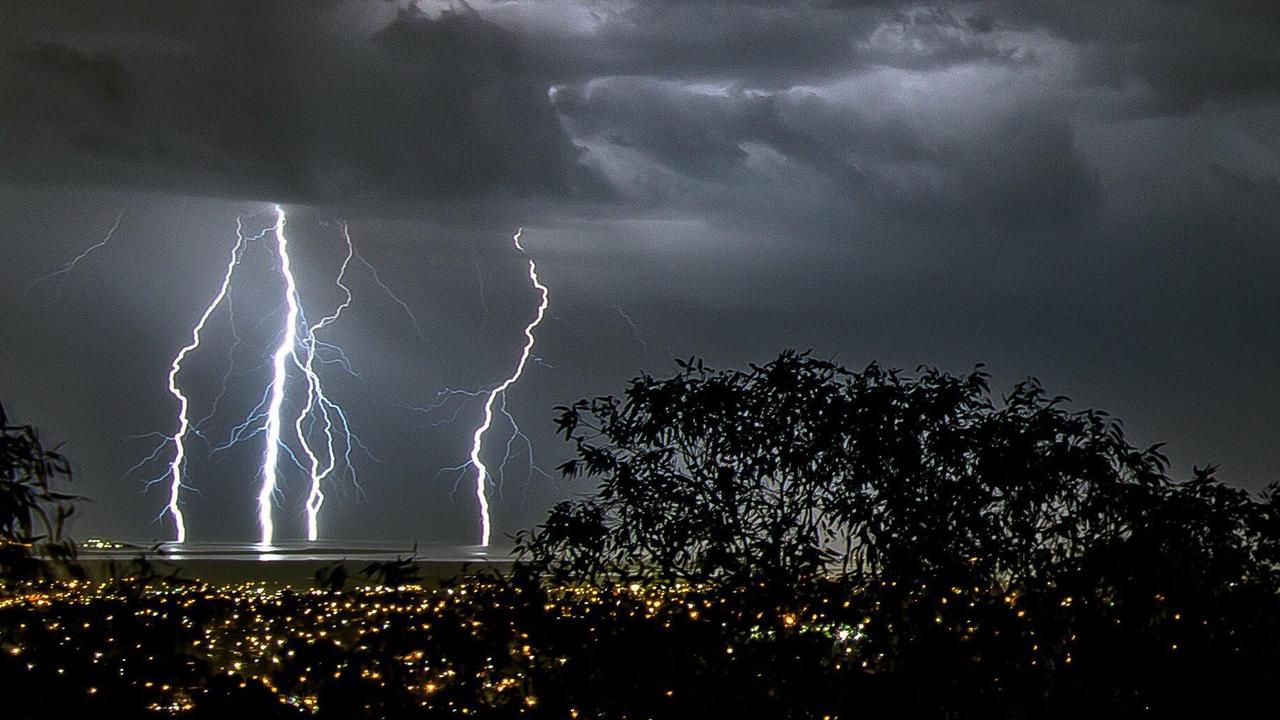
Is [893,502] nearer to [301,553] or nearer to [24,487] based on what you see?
[24,487]

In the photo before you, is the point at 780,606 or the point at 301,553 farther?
the point at 301,553

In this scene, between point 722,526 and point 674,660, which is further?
point 722,526

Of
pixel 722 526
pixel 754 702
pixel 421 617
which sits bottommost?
pixel 754 702

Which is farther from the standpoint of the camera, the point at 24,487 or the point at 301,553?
the point at 301,553

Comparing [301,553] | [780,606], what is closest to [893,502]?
[780,606]

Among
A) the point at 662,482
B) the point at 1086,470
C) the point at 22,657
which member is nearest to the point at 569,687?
the point at 22,657

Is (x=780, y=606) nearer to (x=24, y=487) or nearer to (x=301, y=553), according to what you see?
(x=24, y=487)

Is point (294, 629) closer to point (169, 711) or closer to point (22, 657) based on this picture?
point (169, 711)

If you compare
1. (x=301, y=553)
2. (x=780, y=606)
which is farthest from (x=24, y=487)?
(x=301, y=553)
